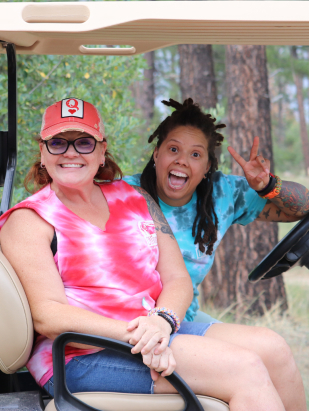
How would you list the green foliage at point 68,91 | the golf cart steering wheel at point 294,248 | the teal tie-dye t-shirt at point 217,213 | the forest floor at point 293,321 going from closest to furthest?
the golf cart steering wheel at point 294,248 → the teal tie-dye t-shirt at point 217,213 → the green foliage at point 68,91 → the forest floor at point 293,321

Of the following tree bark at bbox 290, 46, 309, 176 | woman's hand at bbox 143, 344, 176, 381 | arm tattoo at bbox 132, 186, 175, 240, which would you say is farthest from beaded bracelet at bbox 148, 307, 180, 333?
tree bark at bbox 290, 46, 309, 176

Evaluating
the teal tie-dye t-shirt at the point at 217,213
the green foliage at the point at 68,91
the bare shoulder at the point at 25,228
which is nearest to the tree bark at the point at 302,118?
the green foliage at the point at 68,91

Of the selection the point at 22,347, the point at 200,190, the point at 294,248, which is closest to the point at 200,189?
the point at 200,190

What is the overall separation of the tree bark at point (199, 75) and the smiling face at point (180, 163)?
10.5 feet

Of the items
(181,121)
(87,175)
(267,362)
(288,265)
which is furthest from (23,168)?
(267,362)

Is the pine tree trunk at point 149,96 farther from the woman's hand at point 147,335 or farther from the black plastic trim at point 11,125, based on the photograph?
the woman's hand at point 147,335

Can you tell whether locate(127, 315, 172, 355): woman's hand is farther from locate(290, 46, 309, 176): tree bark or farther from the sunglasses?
locate(290, 46, 309, 176): tree bark

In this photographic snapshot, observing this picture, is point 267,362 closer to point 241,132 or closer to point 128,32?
point 128,32

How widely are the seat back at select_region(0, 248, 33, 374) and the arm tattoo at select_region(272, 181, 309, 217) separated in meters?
1.30

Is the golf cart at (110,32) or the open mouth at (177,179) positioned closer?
the golf cart at (110,32)

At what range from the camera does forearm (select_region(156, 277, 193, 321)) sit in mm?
1815

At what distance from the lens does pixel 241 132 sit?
4.88 meters

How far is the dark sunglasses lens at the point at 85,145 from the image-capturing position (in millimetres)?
1811

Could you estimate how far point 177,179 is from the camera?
7.62 feet
